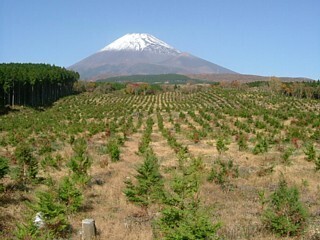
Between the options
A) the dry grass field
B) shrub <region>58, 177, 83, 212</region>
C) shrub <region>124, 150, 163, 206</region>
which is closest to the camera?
the dry grass field

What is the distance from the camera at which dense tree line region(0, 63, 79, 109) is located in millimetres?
71094

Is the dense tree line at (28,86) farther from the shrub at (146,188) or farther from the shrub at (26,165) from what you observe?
the shrub at (146,188)

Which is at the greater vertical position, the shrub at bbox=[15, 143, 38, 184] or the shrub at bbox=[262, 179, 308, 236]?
the shrub at bbox=[262, 179, 308, 236]

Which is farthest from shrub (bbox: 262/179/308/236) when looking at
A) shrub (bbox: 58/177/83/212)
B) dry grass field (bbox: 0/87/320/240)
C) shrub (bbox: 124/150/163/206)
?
shrub (bbox: 58/177/83/212)

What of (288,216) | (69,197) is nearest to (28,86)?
(69,197)

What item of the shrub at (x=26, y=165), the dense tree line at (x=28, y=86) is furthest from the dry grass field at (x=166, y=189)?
the dense tree line at (x=28, y=86)

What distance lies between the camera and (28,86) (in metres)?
81.6

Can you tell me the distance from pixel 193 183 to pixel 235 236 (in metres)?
2.23

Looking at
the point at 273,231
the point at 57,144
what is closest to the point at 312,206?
the point at 273,231

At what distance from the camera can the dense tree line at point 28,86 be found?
233ft

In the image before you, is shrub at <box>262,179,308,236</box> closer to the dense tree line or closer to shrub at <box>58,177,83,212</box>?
shrub at <box>58,177,83,212</box>

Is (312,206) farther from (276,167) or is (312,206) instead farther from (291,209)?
(276,167)

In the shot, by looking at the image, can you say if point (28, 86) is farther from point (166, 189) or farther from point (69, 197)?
point (69, 197)

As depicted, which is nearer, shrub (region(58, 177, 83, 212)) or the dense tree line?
shrub (region(58, 177, 83, 212))
